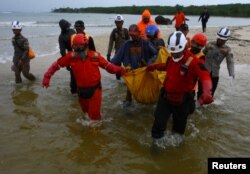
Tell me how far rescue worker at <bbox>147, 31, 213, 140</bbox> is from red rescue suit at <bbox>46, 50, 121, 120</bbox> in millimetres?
1166

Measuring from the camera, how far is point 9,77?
10695 millimetres

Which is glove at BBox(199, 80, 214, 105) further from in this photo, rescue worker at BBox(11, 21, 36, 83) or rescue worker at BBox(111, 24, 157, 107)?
rescue worker at BBox(11, 21, 36, 83)

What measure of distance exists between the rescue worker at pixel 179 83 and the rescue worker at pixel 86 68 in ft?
3.89

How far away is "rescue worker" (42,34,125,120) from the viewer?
568cm

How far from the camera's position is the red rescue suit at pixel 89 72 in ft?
18.9

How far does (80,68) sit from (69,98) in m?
2.78

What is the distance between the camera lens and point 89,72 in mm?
5805

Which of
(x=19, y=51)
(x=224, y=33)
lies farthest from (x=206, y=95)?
(x=19, y=51)

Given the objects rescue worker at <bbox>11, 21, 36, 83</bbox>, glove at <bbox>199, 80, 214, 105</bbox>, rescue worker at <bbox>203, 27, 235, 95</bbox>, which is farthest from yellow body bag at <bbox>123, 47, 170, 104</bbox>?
rescue worker at <bbox>11, 21, 36, 83</bbox>

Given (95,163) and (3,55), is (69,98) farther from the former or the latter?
(3,55)

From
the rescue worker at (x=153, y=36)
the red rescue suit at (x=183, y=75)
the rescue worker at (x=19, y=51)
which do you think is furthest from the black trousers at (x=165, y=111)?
the rescue worker at (x=19, y=51)

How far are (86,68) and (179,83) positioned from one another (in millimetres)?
1713

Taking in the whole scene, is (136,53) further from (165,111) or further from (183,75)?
(183,75)
